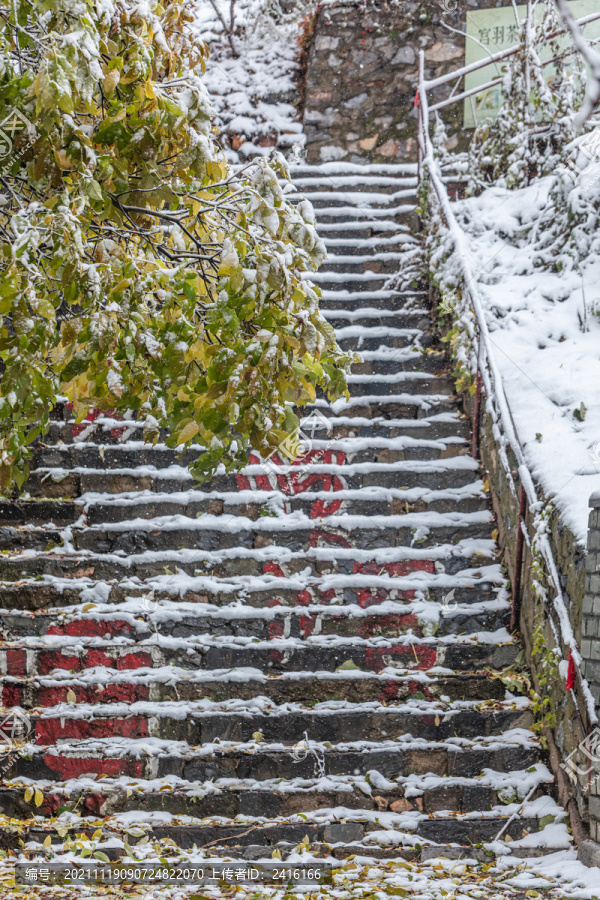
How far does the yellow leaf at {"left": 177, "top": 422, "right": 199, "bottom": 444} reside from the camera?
2738 millimetres

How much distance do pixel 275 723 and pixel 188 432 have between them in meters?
1.71

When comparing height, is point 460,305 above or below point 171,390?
above

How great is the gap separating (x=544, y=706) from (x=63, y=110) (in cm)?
313

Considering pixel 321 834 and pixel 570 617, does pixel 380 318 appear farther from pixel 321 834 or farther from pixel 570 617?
pixel 321 834

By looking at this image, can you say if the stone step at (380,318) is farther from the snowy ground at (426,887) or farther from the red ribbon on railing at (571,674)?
the snowy ground at (426,887)

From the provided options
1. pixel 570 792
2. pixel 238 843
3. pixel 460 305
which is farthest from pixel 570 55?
pixel 238 843

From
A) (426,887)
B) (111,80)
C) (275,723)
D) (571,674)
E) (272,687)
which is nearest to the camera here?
(111,80)

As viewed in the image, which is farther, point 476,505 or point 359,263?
point 359,263

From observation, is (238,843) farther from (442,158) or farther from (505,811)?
(442,158)

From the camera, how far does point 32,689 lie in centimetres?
386

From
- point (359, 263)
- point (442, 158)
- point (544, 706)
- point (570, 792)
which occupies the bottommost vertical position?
point (570, 792)

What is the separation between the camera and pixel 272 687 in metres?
3.93

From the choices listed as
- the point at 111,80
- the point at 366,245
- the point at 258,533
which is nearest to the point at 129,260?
the point at 111,80

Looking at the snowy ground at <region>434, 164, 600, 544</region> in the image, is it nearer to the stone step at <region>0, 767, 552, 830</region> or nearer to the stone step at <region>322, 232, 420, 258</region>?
the stone step at <region>322, 232, 420, 258</region>
